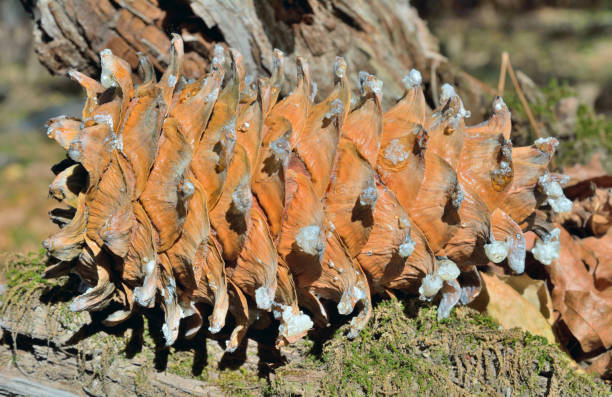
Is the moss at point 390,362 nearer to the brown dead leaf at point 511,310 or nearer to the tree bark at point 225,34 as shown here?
the brown dead leaf at point 511,310

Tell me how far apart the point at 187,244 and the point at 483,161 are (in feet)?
2.15

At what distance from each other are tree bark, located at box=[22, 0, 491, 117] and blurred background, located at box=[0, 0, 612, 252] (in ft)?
1.41

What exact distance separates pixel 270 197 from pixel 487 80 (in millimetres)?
4995

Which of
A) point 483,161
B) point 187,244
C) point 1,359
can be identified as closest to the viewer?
point 187,244

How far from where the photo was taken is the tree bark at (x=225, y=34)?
166 centimetres

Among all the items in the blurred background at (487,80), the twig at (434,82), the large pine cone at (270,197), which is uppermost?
the large pine cone at (270,197)

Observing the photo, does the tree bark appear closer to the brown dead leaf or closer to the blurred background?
the blurred background

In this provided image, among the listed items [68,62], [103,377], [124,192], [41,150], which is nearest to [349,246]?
[124,192]

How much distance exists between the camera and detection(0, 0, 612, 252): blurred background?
2.13 m

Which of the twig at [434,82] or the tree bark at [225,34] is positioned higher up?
the tree bark at [225,34]

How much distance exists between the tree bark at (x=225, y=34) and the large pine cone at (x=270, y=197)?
536 millimetres

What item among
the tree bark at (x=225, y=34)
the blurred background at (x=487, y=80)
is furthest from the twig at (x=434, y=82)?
the blurred background at (x=487, y=80)

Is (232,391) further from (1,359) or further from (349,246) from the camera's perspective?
(1,359)

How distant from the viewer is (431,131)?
1175mm
